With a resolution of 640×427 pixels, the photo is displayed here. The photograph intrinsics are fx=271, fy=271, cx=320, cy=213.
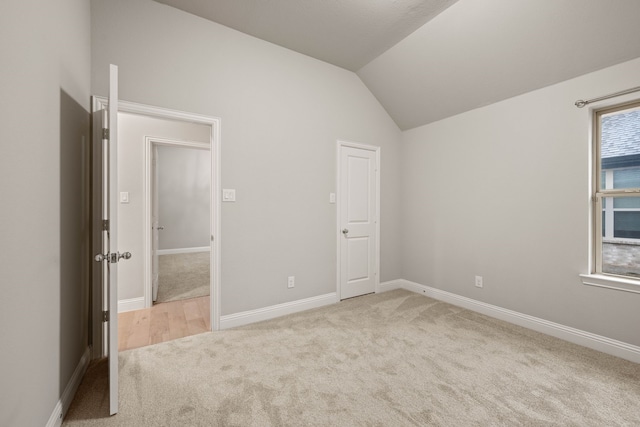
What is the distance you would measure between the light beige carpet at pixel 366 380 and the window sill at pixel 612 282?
0.59 m

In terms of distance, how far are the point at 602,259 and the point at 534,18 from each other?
223 cm

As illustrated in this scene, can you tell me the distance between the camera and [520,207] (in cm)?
292

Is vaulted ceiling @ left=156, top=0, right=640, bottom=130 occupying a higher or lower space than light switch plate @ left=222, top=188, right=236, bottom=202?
higher

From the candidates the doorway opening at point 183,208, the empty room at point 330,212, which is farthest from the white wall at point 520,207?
the doorway opening at point 183,208

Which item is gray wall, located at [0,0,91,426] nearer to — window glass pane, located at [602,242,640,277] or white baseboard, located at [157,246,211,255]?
window glass pane, located at [602,242,640,277]

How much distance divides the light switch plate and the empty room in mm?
37

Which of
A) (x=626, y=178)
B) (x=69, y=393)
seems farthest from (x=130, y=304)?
(x=626, y=178)

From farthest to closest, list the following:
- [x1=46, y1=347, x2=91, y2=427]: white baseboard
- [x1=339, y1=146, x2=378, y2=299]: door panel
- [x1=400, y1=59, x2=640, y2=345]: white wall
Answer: [x1=339, y1=146, x2=378, y2=299]: door panel → [x1=400, y1=59, x2=640, y2=345]: white wall → [x1=46, y1=347, x2=91, y2=427]: white baseboard

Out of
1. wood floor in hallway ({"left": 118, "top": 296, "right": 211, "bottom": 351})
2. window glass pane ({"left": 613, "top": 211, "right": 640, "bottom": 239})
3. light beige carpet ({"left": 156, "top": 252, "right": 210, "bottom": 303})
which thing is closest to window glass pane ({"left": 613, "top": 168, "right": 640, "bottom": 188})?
window glass pane ({"left": 613, "top": 211, "right": 640, "bottom": 239})

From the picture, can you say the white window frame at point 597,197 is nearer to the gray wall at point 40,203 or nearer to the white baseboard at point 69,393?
the gray wall at point 40,203

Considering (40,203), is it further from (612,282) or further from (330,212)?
(612,282)

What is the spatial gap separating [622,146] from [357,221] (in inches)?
105

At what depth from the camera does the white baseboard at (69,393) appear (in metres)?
1.49

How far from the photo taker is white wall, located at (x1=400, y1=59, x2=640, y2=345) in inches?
96.6
